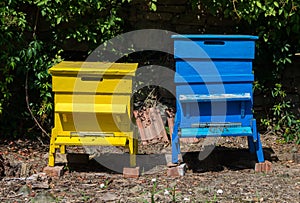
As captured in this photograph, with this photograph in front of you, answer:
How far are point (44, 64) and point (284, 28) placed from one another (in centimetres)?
246

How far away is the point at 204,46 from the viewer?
4.69 m

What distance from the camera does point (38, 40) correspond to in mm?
5875

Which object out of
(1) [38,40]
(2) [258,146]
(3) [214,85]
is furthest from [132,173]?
(1) [38,40]

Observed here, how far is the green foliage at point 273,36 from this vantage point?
5.62 meters

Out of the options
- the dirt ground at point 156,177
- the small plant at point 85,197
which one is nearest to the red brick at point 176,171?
the dirt ground at point 156,177

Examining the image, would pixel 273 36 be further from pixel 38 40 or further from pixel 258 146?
pixel 38 40

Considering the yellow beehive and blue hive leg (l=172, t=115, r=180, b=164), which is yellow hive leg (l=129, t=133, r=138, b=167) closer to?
the yellow beehive

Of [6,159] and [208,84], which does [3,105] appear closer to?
[6,159]

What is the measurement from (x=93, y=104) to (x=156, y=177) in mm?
784

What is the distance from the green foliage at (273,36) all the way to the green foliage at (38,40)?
1.02m

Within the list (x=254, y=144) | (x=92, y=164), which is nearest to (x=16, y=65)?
(x=92, y=164)

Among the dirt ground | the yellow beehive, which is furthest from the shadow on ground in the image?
the yellow beehive

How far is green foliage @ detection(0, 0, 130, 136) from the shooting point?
564 cm

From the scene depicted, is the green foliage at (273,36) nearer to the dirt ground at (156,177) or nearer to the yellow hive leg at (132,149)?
the dirt ground at (156,177)
